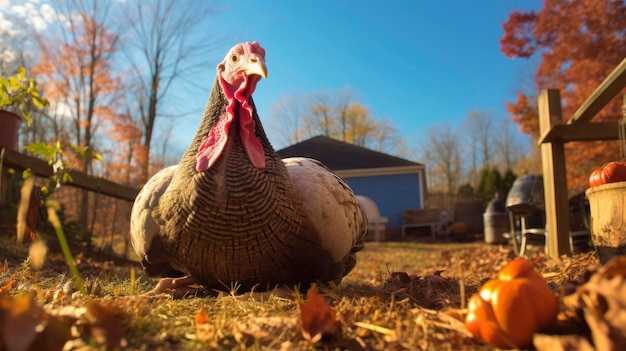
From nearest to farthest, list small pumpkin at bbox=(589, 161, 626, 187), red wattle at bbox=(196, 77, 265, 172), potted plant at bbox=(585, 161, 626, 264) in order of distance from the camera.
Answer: red wattle at bbox=(196, 77, 265, 172)
potted plant at bbox=(585, 161, 626, 264)
small pumpkin at bbox=(589, 161, 626, 187)

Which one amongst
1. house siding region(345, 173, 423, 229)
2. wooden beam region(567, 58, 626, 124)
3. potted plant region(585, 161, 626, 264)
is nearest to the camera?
potted plant region(585, 161, 626, 264)

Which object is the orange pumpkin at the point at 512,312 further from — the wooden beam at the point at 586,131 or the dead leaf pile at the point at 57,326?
the wooden beam at the point at 586,131

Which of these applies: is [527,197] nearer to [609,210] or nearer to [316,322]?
[609,210]

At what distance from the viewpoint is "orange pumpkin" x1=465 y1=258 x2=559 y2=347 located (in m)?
1.33

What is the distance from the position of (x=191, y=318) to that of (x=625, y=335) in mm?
1638

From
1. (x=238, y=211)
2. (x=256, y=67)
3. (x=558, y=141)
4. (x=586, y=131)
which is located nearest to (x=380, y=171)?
(x=558, y=141)

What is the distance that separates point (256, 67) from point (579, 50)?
11125 millimetres

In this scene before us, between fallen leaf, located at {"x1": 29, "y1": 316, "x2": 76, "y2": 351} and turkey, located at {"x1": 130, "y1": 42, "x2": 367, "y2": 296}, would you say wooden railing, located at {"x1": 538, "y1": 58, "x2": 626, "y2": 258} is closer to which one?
turkey, located at {"x1": 130, "y1": 42, "x2": 367, "y2": 296}

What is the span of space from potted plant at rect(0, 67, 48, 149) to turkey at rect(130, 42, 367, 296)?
2405 mm

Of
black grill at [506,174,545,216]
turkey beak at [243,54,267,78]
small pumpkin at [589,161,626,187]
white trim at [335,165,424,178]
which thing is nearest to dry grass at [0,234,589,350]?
turkey beak at [243,54,267,78]

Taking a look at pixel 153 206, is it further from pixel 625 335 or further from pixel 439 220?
pixel 439 220

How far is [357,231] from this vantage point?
3371 mm

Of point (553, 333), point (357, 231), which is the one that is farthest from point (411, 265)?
point (553, 333)

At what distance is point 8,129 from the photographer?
4.73m
